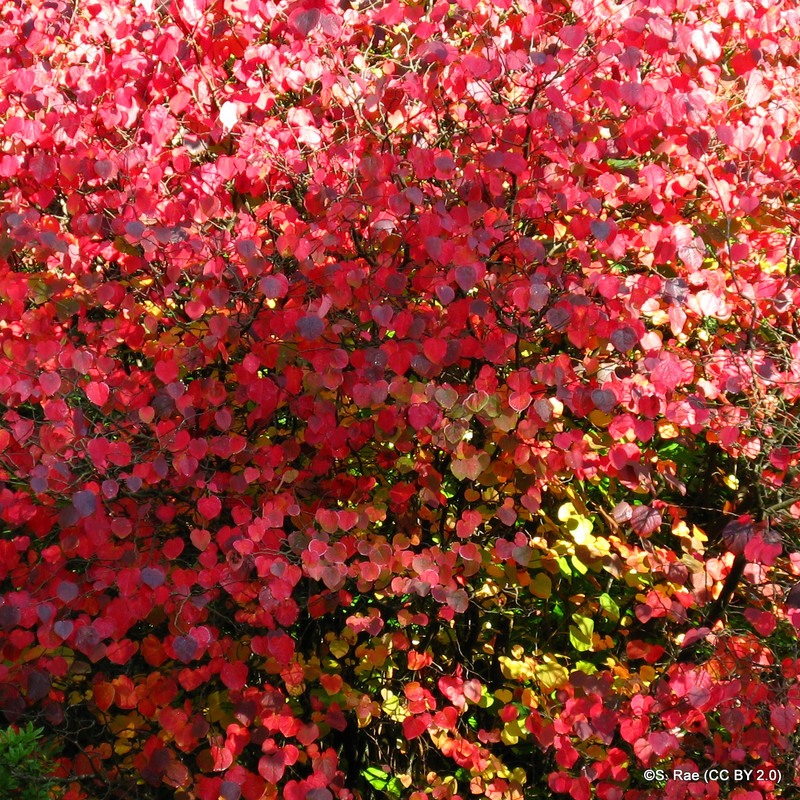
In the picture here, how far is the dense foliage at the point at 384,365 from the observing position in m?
2.32

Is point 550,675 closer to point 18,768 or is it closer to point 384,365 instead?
point 384,365

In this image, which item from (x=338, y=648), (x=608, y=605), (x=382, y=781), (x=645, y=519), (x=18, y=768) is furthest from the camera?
(x=382, y=781)

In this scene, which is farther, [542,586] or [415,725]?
[542,586]

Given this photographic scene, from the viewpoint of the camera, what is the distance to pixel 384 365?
232 cm

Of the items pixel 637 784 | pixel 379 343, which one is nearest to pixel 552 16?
pixel 379 343

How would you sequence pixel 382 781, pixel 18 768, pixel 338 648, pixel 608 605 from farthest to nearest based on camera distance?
pixel 382 781, pixel 608 605, pixel 338 648, pixel 18 768

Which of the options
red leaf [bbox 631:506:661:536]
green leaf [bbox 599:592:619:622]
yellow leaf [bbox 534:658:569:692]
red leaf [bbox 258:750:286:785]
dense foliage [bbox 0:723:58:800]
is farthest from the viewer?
green leaf [bbox 599:592:619:622]

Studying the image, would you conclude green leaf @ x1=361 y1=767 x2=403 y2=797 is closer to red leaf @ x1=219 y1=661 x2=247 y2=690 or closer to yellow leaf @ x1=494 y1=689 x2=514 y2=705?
yellow leaf @ x1=494 y1=689 x2=514 y2=705

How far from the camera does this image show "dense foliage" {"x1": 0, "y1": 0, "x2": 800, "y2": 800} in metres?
2.32

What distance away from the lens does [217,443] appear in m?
2.38

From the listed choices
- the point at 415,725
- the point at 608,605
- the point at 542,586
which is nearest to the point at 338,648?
the point at 415,725

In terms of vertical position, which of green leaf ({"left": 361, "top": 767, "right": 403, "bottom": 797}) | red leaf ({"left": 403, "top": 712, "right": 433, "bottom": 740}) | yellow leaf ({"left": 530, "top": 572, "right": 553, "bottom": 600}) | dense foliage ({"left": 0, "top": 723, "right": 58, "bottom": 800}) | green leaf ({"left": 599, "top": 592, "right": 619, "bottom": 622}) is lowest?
green leaf ({"left": 361, "top": 767, "right": 403, "bottom": 797})


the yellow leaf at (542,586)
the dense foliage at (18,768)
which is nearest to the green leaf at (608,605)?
the yellow leaf at (542,586)

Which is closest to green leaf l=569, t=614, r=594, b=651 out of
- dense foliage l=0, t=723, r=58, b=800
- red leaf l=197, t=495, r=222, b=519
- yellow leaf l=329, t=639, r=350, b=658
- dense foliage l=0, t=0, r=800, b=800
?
dense foliage l=0, t=0, r=800, b=800
